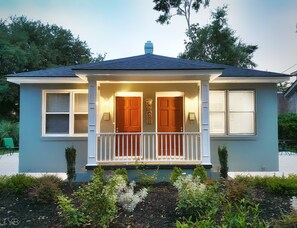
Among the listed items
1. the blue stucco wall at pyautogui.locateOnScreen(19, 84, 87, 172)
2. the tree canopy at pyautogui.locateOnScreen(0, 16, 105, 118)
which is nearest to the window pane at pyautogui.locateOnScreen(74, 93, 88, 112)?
the blue stucco wall at pyautogui.locateOnScreen(19, 84, 87, 172)

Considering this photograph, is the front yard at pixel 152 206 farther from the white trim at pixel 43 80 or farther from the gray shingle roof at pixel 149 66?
the white trim at pixel 43 80

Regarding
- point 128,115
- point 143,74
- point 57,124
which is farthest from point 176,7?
point 143,74

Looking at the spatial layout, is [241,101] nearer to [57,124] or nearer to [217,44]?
[57,124]

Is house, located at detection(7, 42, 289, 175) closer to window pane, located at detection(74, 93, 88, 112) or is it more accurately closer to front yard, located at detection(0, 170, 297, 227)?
window pane, located at detection(74, 93, 88, 112)

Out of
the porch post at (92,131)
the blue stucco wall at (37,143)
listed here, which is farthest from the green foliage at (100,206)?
the blue stucco wall at (37,143)

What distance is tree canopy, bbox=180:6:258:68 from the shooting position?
23.8 m

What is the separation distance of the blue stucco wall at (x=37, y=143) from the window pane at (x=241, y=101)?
495 cm

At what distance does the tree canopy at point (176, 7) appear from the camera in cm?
2445

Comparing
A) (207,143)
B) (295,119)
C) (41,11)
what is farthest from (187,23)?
(207,143)

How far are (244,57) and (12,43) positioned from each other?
20736 mm

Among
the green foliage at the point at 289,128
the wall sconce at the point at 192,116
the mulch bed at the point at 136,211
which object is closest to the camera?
the mulch bed at the point at 136,211

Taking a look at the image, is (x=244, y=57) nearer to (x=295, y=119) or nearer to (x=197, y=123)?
(x=295, y=119)

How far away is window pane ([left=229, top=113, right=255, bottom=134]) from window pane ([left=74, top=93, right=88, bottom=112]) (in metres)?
4.81

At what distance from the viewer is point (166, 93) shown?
29.8ft
